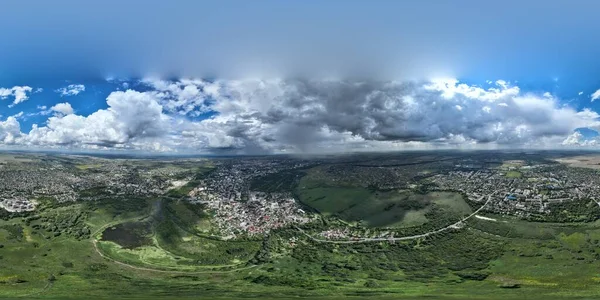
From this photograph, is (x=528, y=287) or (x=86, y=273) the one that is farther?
(x=86, y=273)

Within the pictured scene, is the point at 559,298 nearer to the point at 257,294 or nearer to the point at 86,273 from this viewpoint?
the point at 257,294

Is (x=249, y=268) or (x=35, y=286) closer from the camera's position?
(x=35, y=286)

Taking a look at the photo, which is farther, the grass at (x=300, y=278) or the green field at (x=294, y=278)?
the green field at (x=294, y=278)

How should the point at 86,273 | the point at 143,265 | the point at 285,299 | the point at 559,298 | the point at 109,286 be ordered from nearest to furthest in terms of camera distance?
the point at 559,298
the point at 285,299
the point at 109,286
the point at 86,273
the point at 143,265

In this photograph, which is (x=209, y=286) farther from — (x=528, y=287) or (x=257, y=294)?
(x=528, y=287)

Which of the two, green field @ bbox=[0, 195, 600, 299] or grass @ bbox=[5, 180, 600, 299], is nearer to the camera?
grass @ bbox=[5, 180, 600, 299]

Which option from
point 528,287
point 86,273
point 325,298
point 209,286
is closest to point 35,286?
point 86,273

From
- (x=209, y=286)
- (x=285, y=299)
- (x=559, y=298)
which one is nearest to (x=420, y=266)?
(x=559, y=298)

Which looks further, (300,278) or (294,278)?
(300,278)

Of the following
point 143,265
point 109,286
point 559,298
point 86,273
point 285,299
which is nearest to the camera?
point 559,298
